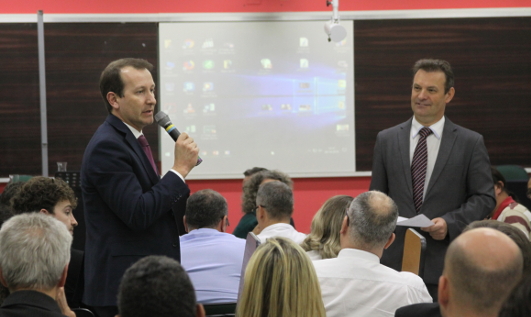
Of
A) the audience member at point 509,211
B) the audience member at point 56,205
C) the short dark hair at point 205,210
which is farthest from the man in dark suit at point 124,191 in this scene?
the audience member at point 509,211

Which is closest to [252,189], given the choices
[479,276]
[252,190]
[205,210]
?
[252,190]

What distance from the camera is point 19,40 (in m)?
5.70

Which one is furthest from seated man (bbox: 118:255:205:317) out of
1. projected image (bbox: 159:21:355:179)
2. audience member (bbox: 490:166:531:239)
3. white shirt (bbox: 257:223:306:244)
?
projected image (bbox: 159:21:355:179)

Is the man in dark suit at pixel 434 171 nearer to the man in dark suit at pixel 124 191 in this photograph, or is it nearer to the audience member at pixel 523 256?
the audience member at pixel 523 256

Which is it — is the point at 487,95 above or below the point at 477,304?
above

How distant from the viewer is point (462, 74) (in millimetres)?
5926

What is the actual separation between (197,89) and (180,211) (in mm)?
1846

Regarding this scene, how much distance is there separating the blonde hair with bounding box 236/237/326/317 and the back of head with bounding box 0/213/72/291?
535mm

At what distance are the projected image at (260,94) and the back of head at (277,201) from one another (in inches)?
87.2

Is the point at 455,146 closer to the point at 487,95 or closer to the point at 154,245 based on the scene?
the point at 154,245

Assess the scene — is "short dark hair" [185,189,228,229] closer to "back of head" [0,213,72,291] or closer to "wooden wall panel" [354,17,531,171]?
"back of head" [0,213,72,291]

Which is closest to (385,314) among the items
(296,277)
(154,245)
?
(296,277)

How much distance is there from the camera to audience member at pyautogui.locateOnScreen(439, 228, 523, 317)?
1.33 m

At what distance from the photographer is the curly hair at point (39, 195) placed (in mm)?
2855
